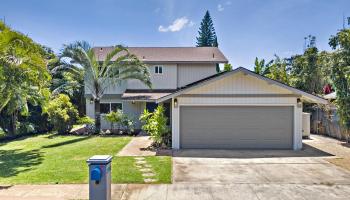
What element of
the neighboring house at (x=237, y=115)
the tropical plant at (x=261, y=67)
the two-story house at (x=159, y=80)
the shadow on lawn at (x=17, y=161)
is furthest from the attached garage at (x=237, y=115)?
the tropical plant at (x=261, y=67)

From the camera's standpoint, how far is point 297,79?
25.0 m

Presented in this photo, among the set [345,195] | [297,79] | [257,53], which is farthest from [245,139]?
[257,53]

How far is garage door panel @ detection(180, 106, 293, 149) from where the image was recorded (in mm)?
14211

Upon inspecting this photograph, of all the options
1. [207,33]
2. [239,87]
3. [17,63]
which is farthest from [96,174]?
[207,33]

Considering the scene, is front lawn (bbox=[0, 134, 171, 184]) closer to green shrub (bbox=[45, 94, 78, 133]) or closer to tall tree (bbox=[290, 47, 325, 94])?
green shrub (bbox=[45, 94, 78, 133])

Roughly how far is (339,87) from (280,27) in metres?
6.84

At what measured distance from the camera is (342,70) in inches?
592

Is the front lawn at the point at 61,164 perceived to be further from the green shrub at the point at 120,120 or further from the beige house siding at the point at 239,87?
the beige house siding at the point at 239,87

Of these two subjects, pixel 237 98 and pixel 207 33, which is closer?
pixel 237 98

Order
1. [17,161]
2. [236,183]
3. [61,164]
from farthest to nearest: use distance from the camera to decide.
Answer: [17,161] → [61,164] → [236,183]

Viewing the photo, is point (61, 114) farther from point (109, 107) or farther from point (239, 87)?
point (239, 87)

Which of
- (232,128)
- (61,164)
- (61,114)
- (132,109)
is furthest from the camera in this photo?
(132,109)

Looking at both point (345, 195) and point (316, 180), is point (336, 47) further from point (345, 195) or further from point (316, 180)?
point (345, 195)

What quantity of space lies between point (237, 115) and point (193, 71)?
32.4ft
